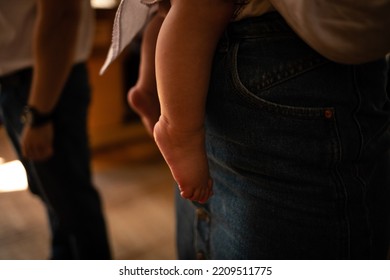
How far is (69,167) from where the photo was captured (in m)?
0.93

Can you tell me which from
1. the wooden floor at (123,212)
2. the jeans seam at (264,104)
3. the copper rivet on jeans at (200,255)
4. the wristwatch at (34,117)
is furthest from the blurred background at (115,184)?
the jeans seam at (264,104)

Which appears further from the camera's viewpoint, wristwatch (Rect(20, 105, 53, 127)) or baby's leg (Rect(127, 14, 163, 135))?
wristwatch (Rect(20, 105, 53, 127))

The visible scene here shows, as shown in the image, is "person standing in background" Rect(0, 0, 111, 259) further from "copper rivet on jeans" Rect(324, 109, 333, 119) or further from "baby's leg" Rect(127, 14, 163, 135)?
"copper rivet on jeans" Rect(324, 109, 333, 119)

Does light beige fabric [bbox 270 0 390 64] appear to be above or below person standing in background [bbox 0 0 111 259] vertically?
above

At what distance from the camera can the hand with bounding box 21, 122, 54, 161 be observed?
0.80m

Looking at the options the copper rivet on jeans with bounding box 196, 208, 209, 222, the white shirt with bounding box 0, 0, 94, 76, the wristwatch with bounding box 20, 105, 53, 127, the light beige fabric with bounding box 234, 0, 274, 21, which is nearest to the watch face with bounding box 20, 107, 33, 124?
the wristwatch with bounding box 20, 105, 53, 127

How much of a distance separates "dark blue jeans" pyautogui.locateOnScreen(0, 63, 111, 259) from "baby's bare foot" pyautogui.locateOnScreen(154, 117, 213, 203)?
1.77 ft

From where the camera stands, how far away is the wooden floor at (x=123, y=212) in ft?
4.01

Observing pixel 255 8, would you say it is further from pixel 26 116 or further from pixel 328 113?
pixel 26 116

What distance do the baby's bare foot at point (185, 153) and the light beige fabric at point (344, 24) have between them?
0.16 m

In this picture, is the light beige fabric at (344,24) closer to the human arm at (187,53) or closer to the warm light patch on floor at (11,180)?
the human arm at (187,53)

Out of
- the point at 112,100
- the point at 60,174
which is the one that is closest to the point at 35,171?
the point at 60,174

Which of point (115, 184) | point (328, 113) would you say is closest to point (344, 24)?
point (328, 113)
